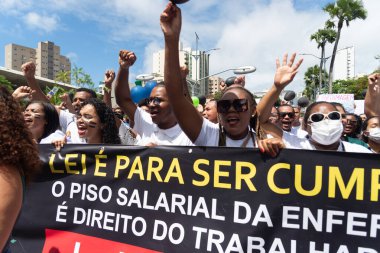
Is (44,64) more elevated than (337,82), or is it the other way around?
→ (44,64)

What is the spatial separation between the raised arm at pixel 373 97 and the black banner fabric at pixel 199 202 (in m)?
1.94

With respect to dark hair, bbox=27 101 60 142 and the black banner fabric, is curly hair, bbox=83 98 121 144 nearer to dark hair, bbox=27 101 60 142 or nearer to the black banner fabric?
the black banner fabric

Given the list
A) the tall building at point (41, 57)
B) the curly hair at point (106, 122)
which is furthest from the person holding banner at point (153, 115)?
the tall building at point (41, 57)

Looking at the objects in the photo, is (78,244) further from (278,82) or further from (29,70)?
(29,70)

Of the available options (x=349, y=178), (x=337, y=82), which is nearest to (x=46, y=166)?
(x=349, y=178)

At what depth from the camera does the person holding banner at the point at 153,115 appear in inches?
132

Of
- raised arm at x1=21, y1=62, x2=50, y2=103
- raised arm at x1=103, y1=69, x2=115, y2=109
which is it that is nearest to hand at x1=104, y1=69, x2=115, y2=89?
raised arm at x1=103, y1=69, x2=115, y2=109

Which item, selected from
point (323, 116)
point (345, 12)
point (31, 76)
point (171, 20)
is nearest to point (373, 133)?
point (323, 116)

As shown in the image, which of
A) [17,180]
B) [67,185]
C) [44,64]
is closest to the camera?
[17,180]

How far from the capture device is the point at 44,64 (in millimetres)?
103938

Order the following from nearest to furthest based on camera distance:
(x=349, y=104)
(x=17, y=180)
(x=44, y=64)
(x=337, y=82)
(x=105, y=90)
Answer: (x=17, y=180)
(x=105, y=90)
(x=349, y=104)
(x=337, y=82)
(x=44, y=64)

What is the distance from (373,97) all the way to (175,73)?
2491 mm

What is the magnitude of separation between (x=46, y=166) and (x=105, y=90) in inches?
81.8

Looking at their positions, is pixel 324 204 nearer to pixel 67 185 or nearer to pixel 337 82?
pixel 67 185
